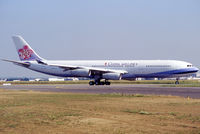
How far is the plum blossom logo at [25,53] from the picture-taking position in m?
60.6

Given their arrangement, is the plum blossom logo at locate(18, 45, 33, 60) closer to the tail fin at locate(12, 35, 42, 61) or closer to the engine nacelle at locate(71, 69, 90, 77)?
the tail fin at locate(12, 35, 42, 61)

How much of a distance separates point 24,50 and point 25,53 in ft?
2.16

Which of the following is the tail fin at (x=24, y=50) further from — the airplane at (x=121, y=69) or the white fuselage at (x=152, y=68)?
the white fuselage at (x=152, y=68)

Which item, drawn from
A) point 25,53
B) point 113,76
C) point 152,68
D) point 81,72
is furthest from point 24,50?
point 152,68

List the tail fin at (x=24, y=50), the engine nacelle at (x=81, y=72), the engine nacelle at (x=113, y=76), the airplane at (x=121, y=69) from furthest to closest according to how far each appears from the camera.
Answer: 1. the tail fin at (x=24, y=50)
2. the engine nacelle at (x=81, y=72)
3. the airplane at (x=121, y=69)
4. the engine nacelle at (x=113, y=76)

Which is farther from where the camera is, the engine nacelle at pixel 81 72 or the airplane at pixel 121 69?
the engine nacelle at pixel 81 72

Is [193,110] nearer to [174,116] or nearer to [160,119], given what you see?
[174,116]

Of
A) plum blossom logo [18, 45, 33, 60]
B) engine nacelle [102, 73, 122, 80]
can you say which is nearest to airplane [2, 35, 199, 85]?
engine nacelle [102, 73, 122, 80]

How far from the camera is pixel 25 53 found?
60.7 meters

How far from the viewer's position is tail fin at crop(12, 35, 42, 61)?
60.6m

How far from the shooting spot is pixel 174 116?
48.0 ft

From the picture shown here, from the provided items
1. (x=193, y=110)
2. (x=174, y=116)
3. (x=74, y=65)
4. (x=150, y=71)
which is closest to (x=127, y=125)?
(x=174, y=116)

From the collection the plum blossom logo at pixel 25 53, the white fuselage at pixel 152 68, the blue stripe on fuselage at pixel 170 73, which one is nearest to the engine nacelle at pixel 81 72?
the white fuselage at pixel 152 68

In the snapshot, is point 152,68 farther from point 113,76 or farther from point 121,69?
point 113,76
